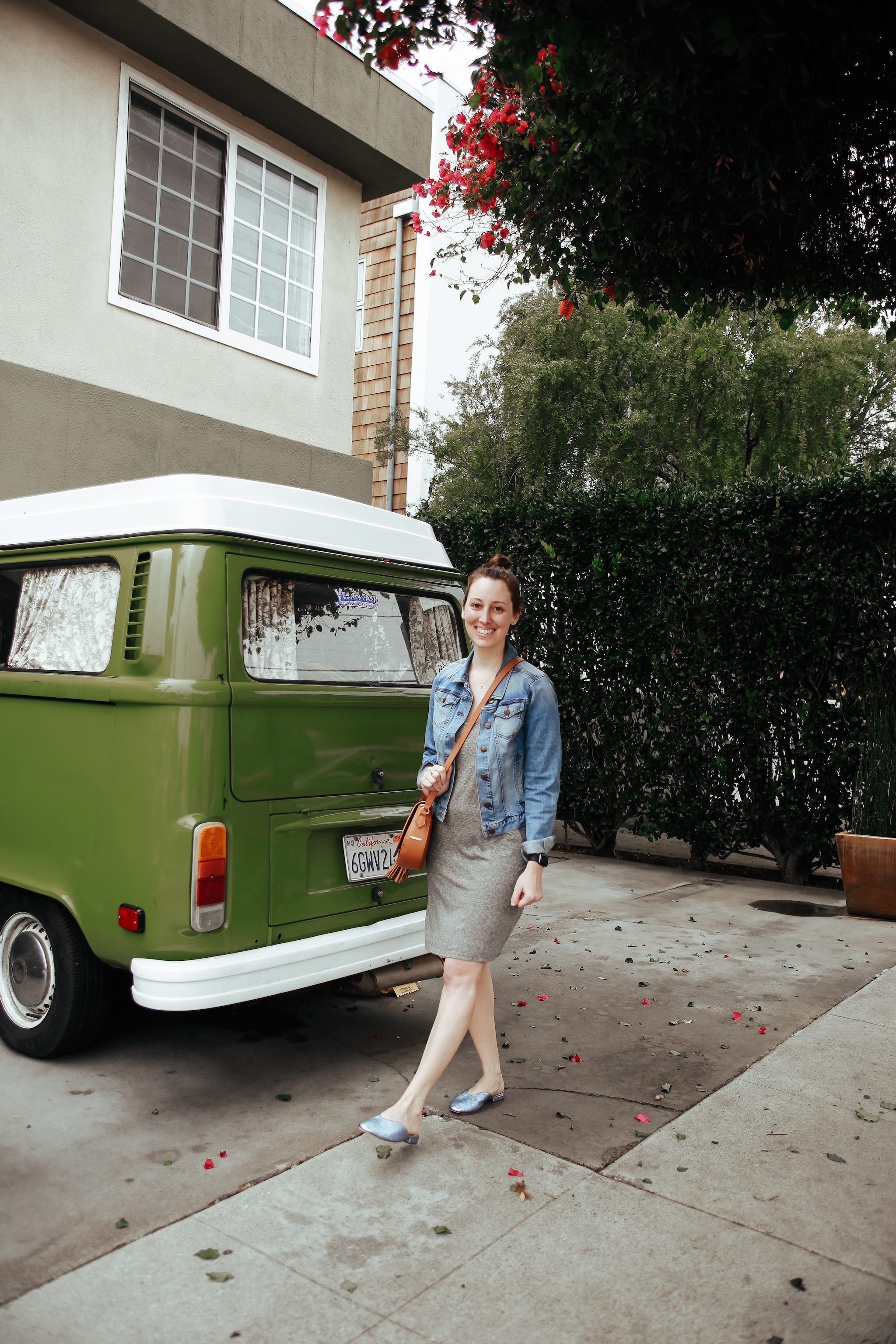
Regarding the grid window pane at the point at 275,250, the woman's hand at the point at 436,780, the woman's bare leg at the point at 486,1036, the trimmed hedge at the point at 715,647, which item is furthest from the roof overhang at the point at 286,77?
the woman's bare leg at the point at 486,1036

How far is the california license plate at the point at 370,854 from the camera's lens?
4.10 meters

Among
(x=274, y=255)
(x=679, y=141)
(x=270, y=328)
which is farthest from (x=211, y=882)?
(x=274, y=255)

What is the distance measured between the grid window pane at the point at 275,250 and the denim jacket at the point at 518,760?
7.18m

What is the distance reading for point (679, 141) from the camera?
11.8 ft

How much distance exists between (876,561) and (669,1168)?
5.34 metres

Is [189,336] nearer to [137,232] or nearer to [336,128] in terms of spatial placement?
[137,232]

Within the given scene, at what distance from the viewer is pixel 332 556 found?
4.24 metres

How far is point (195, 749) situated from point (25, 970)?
144 cm

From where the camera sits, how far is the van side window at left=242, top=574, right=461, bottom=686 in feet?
13.0

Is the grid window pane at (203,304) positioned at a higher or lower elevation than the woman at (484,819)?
higher

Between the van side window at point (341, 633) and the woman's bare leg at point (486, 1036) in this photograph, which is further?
the van side window at point (341, 633)

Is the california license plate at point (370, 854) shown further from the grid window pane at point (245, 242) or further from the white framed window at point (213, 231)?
the grid window pane at point (245, 242)

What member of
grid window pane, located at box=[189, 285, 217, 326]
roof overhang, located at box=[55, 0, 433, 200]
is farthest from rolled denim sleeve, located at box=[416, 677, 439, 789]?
roof overhang, located at box=[55, 0, 433, 200]

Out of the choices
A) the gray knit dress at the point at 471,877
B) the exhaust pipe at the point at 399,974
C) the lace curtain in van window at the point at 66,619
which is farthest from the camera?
the exhaust pipe at the point at 399,974
